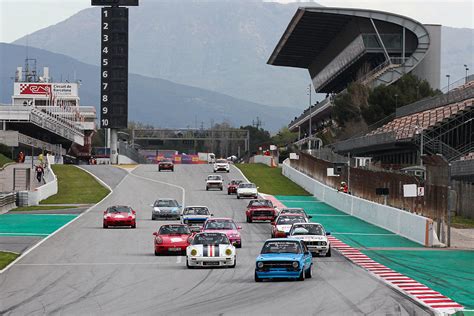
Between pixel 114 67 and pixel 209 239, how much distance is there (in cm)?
9972

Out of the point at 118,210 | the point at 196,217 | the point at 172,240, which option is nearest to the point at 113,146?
the point at 118,210

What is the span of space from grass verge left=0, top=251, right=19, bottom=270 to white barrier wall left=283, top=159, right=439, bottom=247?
57.8 feet

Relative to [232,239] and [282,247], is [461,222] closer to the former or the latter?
[232,239]

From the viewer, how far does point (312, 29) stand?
142 meters

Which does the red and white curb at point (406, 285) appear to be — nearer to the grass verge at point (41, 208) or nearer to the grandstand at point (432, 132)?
the grass verge at point (41, 208)

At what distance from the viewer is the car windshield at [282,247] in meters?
29.0

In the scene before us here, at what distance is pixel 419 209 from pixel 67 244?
17994 mm

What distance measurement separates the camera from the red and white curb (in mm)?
23469

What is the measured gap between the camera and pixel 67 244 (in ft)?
139

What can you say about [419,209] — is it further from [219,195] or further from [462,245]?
[219,195]

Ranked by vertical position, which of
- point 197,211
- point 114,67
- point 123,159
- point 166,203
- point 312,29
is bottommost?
point 197,211

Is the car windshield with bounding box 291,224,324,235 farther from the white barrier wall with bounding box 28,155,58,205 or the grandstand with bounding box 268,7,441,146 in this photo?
the grandstand with bounding box 268,7,441,146

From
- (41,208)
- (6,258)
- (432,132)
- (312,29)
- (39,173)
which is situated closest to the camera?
(6,258)

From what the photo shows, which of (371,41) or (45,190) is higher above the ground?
(371,41)
